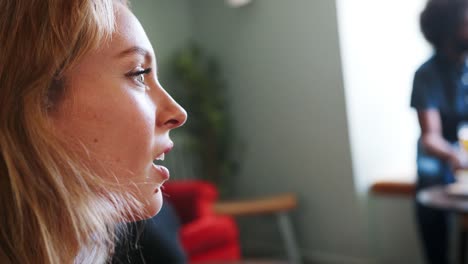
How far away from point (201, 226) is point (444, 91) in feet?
3.80

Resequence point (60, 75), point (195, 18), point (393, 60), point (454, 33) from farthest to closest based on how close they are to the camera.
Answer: point (195, 18)
point (393, 60)
point (454, 33)
point (60, 75)

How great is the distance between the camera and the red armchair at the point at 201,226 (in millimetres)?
2152

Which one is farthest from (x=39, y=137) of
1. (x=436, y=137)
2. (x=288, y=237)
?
(x=288, y=237)

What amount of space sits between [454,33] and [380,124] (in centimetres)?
97

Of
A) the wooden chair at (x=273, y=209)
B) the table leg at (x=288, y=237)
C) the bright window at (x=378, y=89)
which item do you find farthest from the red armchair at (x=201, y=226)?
the bright window at (x=378, y=89)

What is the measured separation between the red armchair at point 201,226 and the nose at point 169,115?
1.72 m

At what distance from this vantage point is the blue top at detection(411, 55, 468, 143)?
1.61 metres

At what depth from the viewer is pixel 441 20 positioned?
162 cm

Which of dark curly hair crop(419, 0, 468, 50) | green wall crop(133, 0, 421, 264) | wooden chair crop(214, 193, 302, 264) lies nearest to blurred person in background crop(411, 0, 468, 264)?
dark curly hair crop(419, 0, 468, 50)

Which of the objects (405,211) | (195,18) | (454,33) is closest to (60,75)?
(454,33)

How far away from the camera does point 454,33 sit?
1.58m

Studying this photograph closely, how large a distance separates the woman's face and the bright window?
2093 millimetres

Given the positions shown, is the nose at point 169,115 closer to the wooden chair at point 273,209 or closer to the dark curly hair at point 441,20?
the dark curly hair at point 441,20

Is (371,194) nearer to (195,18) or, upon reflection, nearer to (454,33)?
(454,33)
